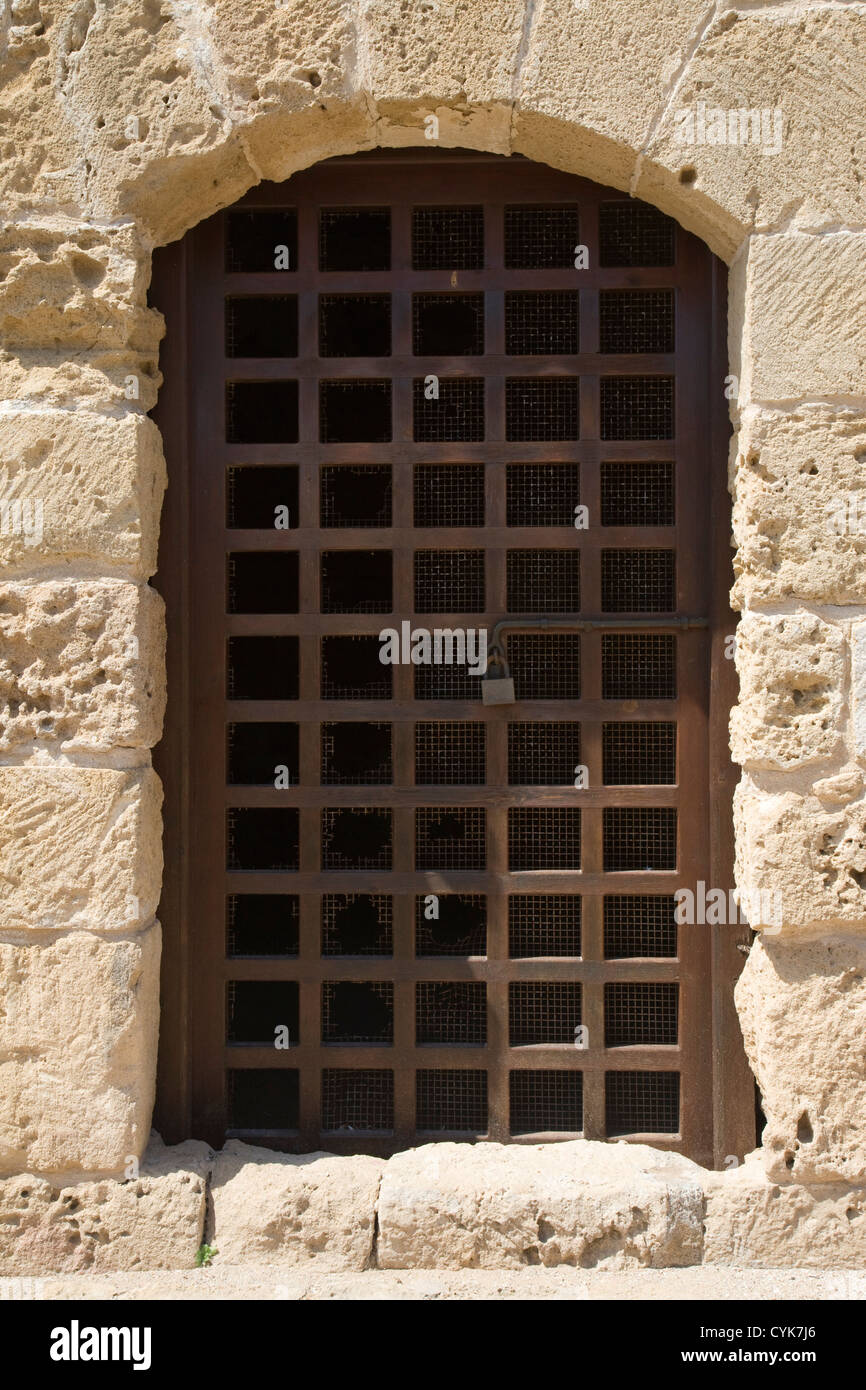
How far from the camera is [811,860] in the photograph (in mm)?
2553

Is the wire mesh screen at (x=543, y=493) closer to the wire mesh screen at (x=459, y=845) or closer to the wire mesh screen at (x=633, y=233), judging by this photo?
the wire mesh screen at (x=633, y=233)

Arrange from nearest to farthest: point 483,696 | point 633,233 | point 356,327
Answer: point 483,696 < point 633,233 < point 356,327

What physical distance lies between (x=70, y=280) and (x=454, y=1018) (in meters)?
2.27

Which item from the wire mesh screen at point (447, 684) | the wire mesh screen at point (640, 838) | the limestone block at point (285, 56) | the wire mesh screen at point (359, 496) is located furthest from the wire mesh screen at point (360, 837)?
the limestone block at point (285, 56)

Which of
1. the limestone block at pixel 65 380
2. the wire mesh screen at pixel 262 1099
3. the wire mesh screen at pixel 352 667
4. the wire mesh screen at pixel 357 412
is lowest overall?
the wire mesh screen at pixel 262 1099

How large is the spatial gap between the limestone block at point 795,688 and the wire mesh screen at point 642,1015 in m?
0.78

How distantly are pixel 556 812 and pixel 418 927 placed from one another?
532 millimetres

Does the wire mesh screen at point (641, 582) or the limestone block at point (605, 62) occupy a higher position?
the limestone block at point (605, 62)

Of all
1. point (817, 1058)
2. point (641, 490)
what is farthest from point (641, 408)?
point (817, 1058)

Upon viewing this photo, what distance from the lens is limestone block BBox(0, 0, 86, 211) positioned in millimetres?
2604

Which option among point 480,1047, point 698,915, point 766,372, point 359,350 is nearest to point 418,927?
point 480,1047

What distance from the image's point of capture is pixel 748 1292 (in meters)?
2.47

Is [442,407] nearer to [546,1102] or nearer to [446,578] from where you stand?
[446,578]

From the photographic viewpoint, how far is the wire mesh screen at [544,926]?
2.93 meters
